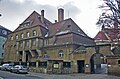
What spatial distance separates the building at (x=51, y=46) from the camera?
40.5 m

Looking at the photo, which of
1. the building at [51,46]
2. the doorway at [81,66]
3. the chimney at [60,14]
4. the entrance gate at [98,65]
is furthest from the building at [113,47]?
the chimney at [60,14]

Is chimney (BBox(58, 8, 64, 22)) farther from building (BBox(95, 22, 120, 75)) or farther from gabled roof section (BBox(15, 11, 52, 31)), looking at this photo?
building (BBox(95, 22, 120, 75))

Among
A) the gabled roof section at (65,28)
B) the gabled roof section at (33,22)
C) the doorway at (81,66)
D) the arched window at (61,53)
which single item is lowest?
the doorway at (81,66)

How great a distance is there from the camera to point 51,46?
53.0m

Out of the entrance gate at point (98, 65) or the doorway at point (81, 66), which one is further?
the doorway at point (81, 66)

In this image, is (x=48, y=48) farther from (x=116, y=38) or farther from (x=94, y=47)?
(x=116, y=38)

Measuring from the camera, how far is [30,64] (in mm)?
46344

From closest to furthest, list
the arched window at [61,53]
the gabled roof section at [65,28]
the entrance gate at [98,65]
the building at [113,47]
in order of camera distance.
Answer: the building at [113,47] < the entrance gate at [98,65] < the arched window at [61,53] < the gabled roof section at [65,28]

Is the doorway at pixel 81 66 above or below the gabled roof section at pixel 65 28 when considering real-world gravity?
below

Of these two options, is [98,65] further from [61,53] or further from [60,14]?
[60,14]

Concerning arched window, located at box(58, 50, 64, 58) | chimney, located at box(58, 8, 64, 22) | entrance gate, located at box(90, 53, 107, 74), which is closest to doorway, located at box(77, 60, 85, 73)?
entrance gate, located at box(90, 53, 107, 74)

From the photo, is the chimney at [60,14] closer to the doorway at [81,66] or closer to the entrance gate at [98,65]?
the entrance gate at [98,65]

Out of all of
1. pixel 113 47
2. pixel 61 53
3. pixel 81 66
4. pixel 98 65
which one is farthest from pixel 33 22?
pixel 113 47

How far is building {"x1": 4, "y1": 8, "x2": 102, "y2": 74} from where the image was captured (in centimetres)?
4047
